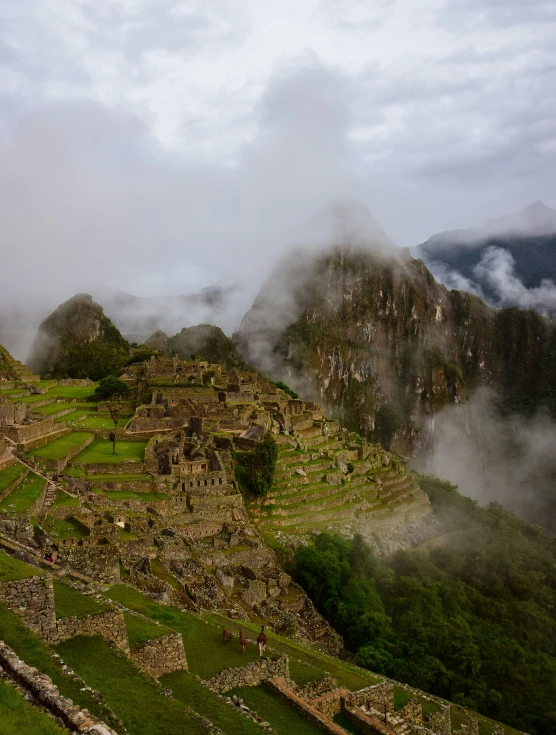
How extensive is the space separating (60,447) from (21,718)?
2628 centimetres

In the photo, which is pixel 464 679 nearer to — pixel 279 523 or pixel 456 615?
pixel 456 615

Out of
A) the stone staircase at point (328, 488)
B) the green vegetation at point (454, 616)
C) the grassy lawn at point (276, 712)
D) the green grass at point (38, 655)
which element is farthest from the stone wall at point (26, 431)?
the green grass at point (38, 655)

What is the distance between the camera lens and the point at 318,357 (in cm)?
14338

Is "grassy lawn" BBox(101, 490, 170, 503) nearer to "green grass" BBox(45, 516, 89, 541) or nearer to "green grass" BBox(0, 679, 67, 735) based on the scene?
"green grass" BBox(45, 516, 89, 541)

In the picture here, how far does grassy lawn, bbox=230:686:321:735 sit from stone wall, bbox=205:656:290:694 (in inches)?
5.1

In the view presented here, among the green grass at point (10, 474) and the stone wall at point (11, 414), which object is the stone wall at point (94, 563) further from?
the stone wall at point (11, 414)

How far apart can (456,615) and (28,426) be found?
23810 millimetres

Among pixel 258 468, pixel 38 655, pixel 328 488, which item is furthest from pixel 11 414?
pixel 38 655

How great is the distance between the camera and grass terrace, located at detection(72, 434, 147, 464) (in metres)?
30.2

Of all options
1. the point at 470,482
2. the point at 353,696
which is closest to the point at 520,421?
the point at 470,482

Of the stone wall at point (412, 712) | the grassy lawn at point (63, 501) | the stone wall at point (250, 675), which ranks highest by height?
the grassy lawn at point (63, 501)

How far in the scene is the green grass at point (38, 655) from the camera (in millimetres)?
7367

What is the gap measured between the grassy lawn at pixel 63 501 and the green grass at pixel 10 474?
1.72 metres

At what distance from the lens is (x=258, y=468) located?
114 feet
